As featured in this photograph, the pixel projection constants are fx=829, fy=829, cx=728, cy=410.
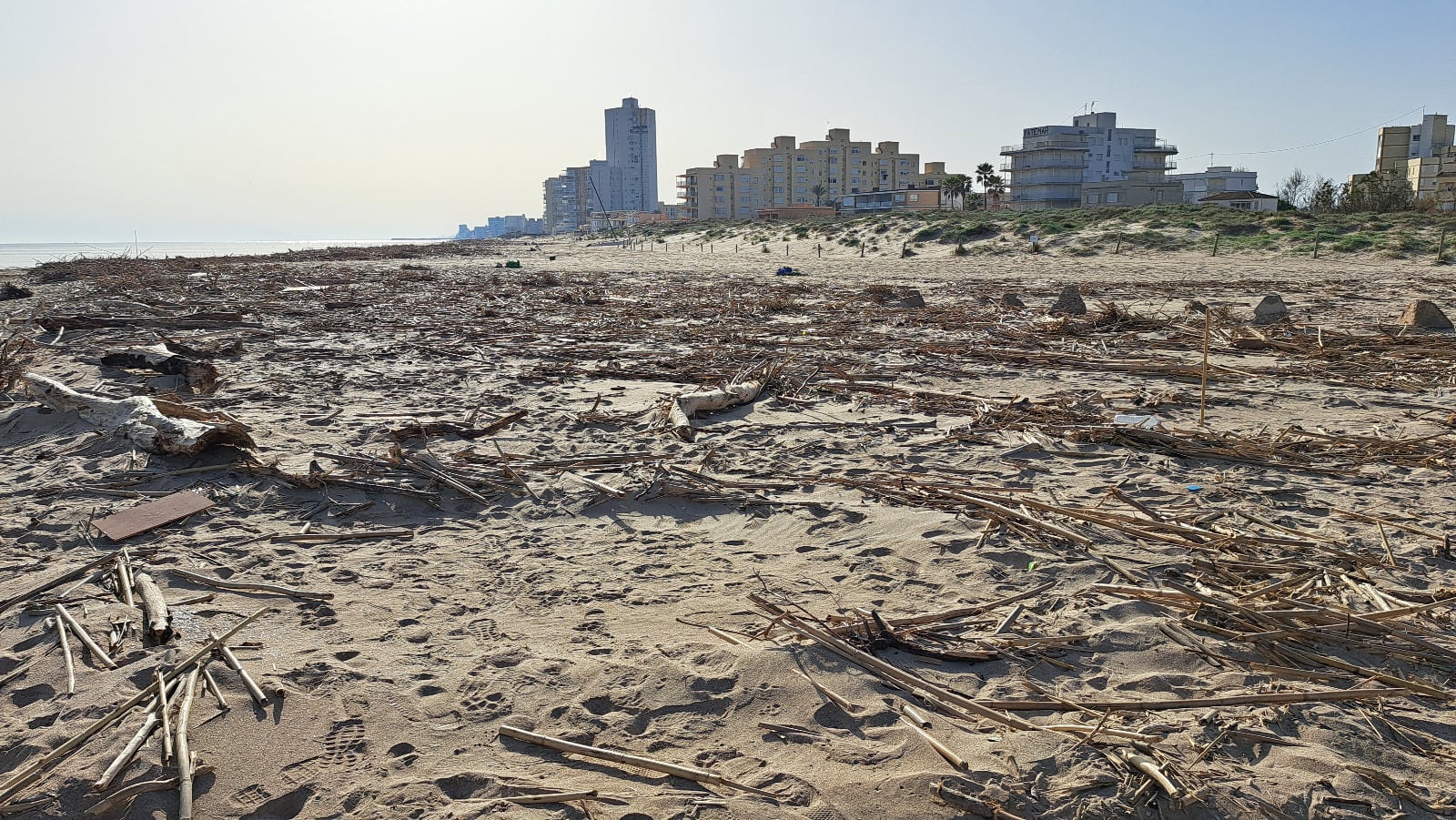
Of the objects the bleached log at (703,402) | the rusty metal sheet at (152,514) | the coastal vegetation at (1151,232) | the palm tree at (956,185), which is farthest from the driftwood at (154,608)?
the palm tree at (956,185)

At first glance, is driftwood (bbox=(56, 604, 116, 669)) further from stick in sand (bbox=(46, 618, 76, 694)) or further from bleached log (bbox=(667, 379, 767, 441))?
bleached log (bbox=(667, 379, 767, 441))

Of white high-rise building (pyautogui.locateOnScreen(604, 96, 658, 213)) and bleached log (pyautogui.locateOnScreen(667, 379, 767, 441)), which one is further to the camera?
white high-rise building (pyautogui.locateOnScreen(604, 96, 658, 213))

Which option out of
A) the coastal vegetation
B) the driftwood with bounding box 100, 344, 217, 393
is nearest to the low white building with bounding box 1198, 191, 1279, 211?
the coastal vegetation

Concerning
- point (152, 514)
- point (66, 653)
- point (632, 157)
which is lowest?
point (66, 653)

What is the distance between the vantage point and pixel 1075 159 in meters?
86.0

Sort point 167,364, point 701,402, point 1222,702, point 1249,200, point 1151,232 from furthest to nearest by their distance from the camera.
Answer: point 1249,200 → point 1151,232 → point 167,364 → point 701,402 → point 1222,702

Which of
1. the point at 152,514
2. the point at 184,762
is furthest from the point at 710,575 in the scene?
the point at 152,514

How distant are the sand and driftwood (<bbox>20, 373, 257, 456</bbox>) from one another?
115 mm

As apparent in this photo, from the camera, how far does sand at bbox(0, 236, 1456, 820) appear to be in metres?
2.40

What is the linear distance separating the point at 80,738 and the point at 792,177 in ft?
422

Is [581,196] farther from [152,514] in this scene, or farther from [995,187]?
[152,514]

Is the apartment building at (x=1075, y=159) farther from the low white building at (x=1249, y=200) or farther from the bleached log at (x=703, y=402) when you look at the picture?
the bleached log at (x=703, y=402)

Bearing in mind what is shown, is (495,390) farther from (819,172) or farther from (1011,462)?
(819,172)

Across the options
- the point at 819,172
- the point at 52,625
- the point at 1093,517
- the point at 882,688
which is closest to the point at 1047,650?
the point at 882,688
